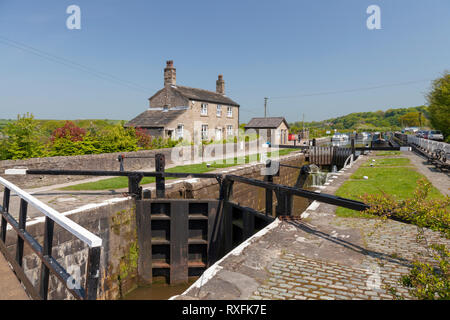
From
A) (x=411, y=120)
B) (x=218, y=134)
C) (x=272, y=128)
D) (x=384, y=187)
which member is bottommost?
(x=384, y=187)

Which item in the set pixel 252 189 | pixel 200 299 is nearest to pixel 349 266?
pixel 200 299

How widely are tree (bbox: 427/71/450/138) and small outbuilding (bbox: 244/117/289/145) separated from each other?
64.8 ft

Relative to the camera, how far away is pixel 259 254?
4.05m

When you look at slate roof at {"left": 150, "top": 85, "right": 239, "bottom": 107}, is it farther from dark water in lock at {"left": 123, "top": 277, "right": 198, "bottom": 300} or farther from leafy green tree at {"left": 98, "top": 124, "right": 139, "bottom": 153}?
dark water in lock at {"left": 123, "top": 277, "right": 198, "bottom": 300}

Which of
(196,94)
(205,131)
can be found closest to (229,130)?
(205,131)

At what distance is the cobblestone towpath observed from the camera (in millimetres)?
3061

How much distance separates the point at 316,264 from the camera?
3.78m

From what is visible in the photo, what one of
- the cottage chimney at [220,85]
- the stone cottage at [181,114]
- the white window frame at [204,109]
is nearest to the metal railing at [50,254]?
the stone cottage at [181,114]

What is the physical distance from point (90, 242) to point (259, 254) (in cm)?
296

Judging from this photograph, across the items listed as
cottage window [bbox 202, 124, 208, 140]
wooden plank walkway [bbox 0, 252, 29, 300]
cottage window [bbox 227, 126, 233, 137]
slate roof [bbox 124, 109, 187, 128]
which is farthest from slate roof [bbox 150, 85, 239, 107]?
wooden plank walkway [bbox 0, 252, 29, 300]

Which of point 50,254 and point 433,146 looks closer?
point 50,254

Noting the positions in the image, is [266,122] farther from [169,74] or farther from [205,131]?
[169,74]

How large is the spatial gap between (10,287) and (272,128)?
4031 centimetres
